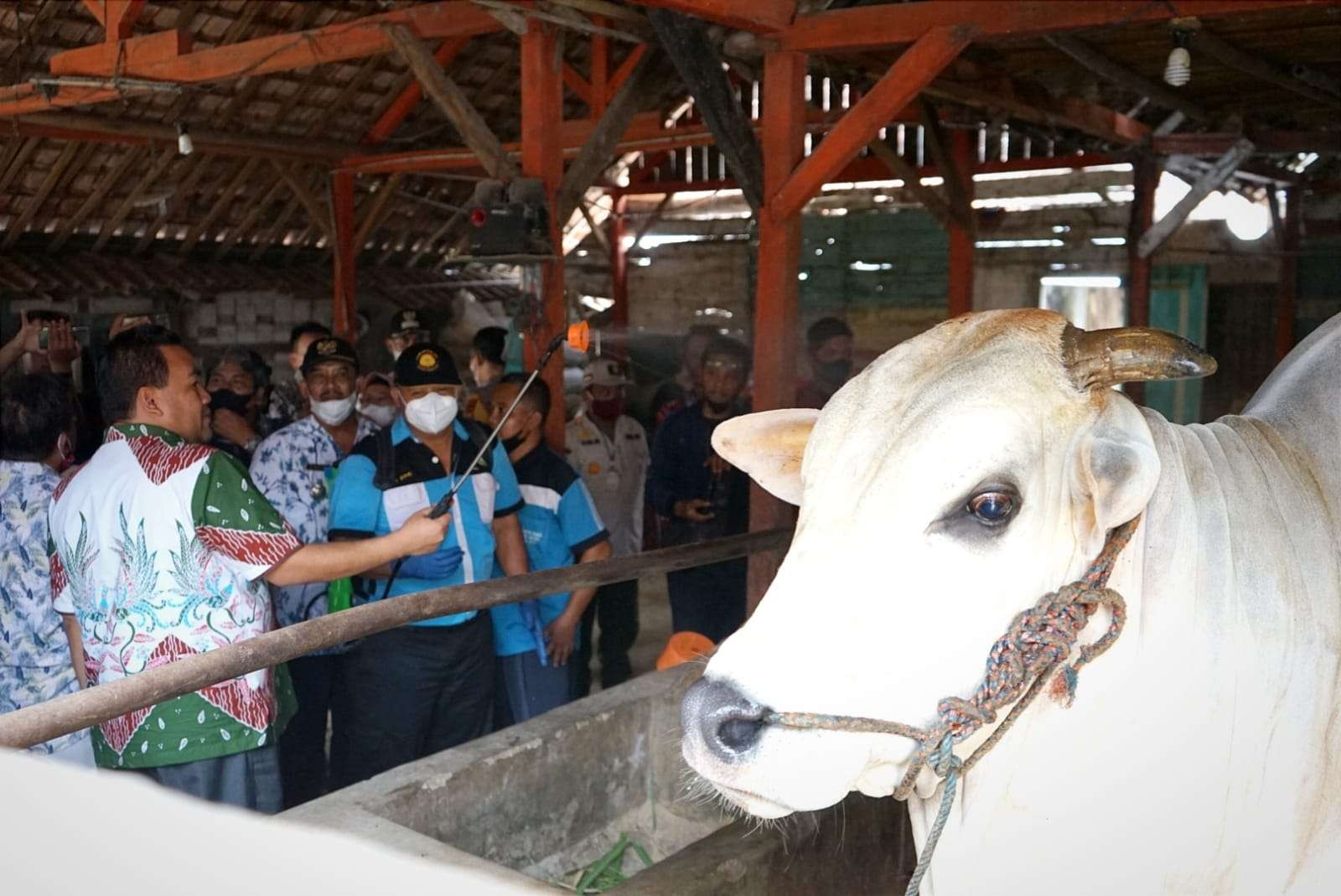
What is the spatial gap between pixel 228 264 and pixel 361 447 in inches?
425

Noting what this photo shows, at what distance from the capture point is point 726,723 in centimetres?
150

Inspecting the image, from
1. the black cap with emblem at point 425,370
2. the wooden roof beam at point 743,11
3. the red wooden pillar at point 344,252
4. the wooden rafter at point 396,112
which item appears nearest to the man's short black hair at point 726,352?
the wooden roof beam at point 743,11

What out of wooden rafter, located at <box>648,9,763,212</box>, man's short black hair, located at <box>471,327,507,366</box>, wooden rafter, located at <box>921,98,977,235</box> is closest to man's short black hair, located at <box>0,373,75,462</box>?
man's short black hair, located at <box>471,327,507,366</box>


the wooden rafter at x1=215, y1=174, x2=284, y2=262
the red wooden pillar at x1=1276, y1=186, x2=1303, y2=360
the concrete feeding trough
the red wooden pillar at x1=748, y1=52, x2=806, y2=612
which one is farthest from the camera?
the wooden rafter at x1=215, y1=174, x2=284, y2=262

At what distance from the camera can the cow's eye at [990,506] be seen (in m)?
1.61

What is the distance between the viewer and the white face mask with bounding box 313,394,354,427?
474cm

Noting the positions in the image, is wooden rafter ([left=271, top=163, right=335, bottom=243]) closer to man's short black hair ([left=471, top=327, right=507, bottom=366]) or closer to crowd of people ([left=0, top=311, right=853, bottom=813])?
crowd of people ([left=0, top=311, right=853, bottom=813])

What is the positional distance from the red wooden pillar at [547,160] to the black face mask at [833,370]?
151 centimetres

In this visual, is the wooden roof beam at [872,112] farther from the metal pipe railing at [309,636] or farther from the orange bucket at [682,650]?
the orange bucket at [682,650]

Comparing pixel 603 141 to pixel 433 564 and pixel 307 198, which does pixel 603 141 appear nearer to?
pixel 433 564

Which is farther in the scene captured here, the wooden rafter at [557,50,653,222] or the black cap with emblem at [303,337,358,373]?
the wooden rafter at [557,50,653,222]

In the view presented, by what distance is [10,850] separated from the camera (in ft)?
1.93

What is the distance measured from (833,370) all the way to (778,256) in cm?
130

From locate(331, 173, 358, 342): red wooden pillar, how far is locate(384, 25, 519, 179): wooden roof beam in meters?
5.52
